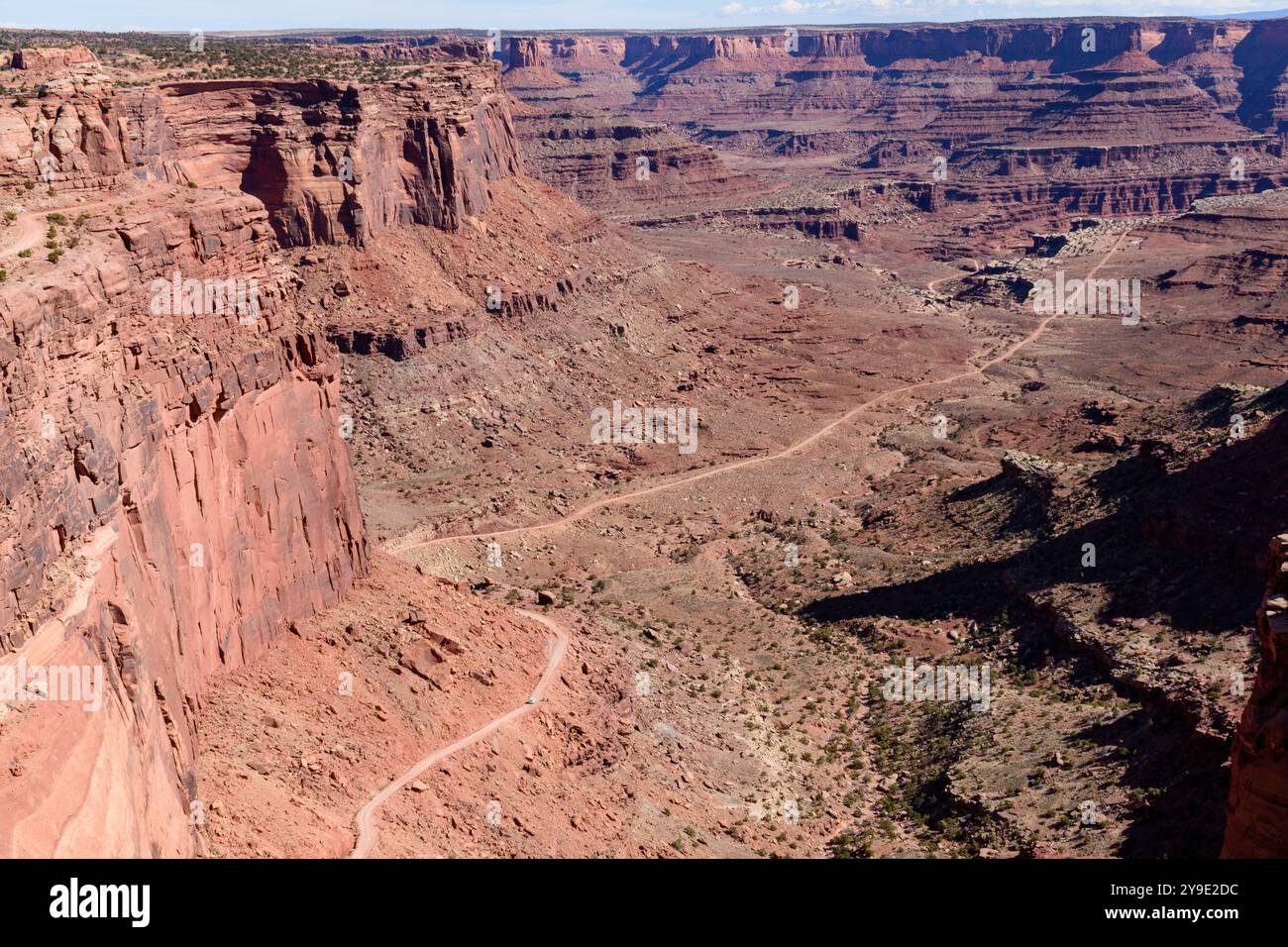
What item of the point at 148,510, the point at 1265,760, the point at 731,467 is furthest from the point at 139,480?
the point at 731,467

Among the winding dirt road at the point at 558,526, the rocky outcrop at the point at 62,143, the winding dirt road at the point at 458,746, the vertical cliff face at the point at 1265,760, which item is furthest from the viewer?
the rocky outcrop at the point at 62,143

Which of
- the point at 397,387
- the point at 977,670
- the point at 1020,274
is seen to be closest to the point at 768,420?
the point at 397,387

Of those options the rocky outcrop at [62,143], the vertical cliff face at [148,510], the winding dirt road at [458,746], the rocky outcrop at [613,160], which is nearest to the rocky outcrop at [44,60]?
the rocky outcrop at [62,143]

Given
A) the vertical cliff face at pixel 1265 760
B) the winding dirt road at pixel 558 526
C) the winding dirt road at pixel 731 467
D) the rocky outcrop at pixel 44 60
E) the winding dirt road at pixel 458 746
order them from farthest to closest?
the rocky outcrop at pixel 44 60
the winding dirt road at pixel 731 467
the winding dirt road at pixel 558 526
the winding dirt road at pixel 458 746
the vertical cliff face at pixel 1265 760

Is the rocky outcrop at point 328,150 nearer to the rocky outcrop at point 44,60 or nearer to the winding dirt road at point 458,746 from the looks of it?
the rocky outcrop at point 44,60

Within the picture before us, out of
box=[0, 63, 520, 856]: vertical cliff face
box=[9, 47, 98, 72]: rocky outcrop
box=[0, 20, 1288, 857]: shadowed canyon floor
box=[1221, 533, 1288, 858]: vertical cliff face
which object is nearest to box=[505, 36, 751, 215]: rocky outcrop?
box=[0, 20, 1288, 857]: shadowed canyon floor

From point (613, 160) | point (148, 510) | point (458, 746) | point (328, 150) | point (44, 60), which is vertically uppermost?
point (44, 60)

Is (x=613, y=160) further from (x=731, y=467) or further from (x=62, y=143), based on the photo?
(x=62, y=143)
